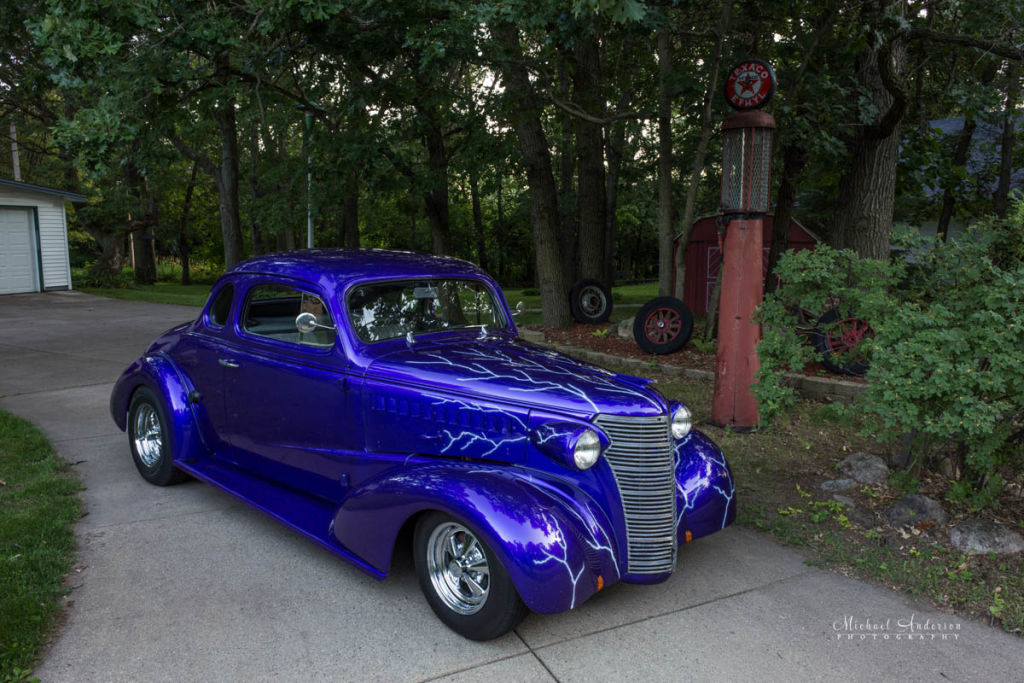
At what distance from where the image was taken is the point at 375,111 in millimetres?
11750

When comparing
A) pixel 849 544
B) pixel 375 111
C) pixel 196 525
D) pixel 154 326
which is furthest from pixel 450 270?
pixel 154 326

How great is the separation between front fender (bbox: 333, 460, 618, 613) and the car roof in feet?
4.05

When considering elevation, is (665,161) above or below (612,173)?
below

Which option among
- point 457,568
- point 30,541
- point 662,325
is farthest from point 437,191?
point 457,568

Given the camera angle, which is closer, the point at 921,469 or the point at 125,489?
the point at 921,469

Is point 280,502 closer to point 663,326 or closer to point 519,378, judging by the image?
point 519,378

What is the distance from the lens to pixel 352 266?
4246 millimetres

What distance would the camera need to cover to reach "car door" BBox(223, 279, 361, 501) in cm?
Result: 393

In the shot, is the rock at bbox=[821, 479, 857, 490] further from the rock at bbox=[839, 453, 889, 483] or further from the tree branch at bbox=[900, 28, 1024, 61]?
the tree branch at bbox=[900, 28, 1024, 61]

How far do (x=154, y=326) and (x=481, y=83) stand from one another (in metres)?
8.33

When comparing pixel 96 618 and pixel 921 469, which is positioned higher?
pixel 921 469

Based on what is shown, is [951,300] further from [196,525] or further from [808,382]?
[196,525]

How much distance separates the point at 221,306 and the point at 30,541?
177cm

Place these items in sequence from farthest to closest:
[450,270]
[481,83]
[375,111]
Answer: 1. [481,83]
2. [375,111]
3. [450,270]
